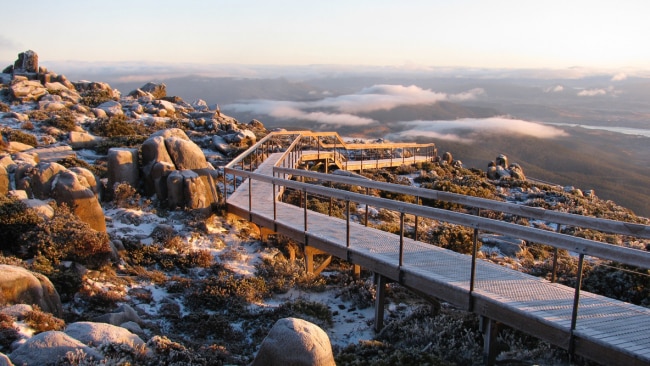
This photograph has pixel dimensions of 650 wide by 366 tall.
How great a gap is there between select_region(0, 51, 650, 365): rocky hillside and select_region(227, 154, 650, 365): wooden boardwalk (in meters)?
0.70

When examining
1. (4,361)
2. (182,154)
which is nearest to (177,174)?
(182,154)

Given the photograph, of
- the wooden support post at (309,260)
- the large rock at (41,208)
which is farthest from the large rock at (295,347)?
the large rock at (41,208)

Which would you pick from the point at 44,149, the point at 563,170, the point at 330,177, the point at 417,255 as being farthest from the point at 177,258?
the point at 563,170

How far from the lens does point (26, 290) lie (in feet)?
22.0

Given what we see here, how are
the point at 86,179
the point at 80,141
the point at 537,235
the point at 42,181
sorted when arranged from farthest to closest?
the point at 80,141
the point at 86,179
the point at 42,181
the point at 537,235

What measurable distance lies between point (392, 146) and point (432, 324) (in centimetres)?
2255

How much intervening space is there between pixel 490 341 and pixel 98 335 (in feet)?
17.3

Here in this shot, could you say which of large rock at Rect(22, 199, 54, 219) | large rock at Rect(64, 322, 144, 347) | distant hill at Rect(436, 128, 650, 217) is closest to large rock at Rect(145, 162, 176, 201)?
large rock at Rect(22, 199, 54, 219)

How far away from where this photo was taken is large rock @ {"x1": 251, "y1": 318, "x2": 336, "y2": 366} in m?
5.56

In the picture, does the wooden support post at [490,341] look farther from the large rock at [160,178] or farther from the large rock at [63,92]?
the large rock at [63,92]

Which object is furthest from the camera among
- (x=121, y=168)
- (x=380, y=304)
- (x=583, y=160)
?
(x=583, y=160)

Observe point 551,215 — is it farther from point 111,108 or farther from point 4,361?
point 111,108

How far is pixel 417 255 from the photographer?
9.09 metres

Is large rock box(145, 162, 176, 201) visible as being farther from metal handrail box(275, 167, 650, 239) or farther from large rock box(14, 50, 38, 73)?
large rock box(14, 50, 38, 73)
